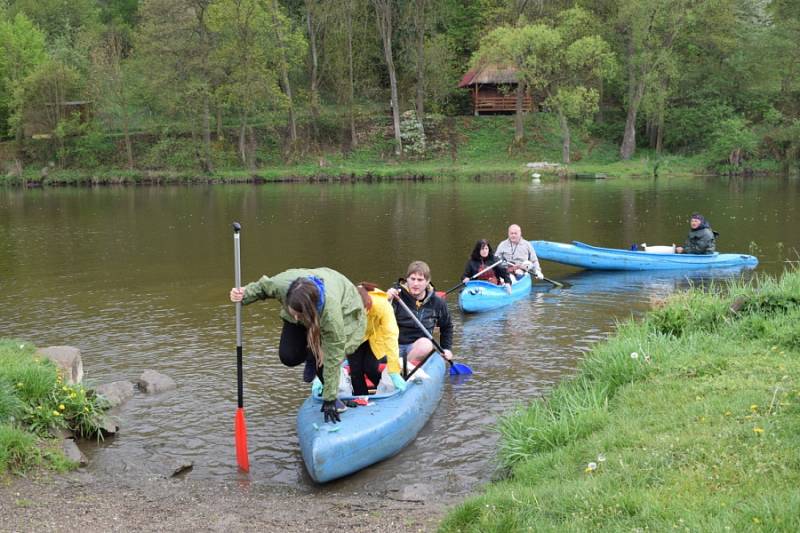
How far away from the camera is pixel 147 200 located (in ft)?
110

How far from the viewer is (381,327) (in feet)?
22.0

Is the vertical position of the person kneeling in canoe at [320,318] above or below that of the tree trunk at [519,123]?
below

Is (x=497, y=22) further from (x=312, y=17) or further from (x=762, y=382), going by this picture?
(x=762, y=382)

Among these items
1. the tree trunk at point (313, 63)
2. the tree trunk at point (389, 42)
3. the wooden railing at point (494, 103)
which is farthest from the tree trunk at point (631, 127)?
the tree trunk at point (313, 63)

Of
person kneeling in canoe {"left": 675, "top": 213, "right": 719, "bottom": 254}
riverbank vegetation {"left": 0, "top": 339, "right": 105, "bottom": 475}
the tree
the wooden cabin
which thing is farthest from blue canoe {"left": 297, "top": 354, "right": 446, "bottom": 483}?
the tree

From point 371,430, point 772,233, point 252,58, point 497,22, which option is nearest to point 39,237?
point 371,430

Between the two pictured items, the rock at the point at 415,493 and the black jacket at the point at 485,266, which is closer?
the rock at the point at 415,493

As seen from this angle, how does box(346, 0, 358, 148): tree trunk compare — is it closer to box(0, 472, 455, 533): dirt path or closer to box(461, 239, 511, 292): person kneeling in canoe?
box(461, 239, 511, 292): person kneeling in canoe

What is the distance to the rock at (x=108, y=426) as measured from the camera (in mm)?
7281

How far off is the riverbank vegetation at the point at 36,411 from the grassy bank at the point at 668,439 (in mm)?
3506

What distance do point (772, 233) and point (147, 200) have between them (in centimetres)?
2497

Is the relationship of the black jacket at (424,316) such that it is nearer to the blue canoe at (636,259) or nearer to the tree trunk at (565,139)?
the blue canoe at (636,259)

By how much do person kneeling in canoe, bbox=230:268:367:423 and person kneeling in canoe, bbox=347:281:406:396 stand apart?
261 millimetres

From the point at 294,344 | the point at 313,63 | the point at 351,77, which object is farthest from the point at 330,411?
the point at 313,63
